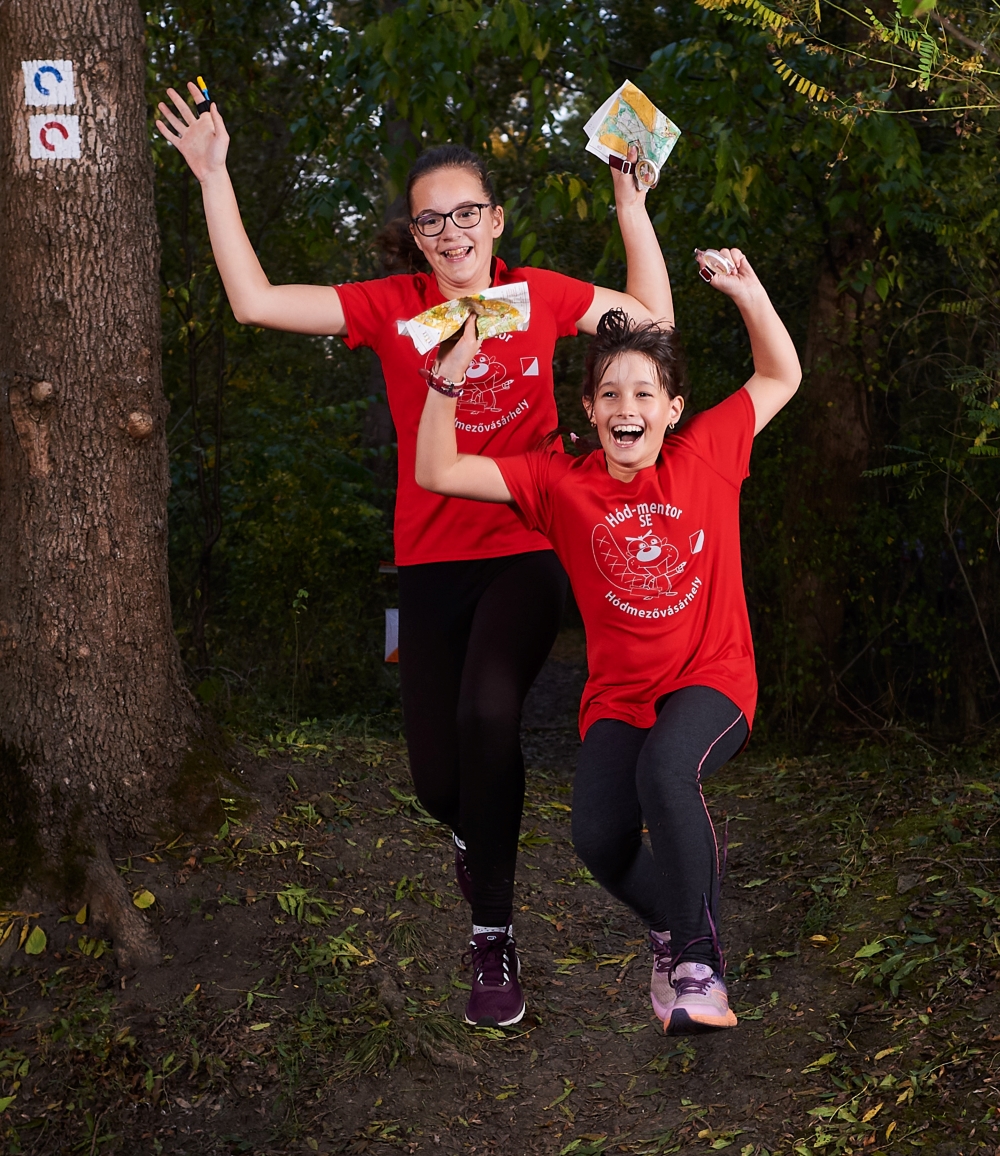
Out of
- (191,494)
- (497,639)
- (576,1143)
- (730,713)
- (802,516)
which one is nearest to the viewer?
(730,713)

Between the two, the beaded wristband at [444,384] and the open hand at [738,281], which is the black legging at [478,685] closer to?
the beaded wristband at [444,384]

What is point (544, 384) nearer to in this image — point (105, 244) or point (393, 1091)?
point (105, 244)

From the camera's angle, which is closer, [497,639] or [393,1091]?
[497,639]

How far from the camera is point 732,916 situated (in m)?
5.20

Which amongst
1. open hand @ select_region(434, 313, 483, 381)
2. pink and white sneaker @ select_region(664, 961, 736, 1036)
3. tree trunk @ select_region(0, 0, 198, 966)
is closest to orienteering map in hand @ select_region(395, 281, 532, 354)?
open hand @ select_region(434, 313, 483, 381)

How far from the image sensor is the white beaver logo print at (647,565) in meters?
3.18

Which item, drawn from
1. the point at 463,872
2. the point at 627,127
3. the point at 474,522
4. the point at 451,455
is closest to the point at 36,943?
the point at 463,872

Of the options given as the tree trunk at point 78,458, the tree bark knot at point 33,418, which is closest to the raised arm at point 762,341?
the tree trunk at point 78,458

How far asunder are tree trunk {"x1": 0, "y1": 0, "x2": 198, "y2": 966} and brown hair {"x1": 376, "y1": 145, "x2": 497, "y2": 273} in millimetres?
1233

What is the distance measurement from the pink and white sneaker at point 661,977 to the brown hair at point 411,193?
2083 mm

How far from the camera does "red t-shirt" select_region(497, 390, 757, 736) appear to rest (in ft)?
10.5

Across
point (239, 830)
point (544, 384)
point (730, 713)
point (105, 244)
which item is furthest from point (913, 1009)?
point (105, 244)

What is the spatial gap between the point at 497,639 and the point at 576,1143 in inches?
63.4

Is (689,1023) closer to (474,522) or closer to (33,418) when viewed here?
(474,522)
